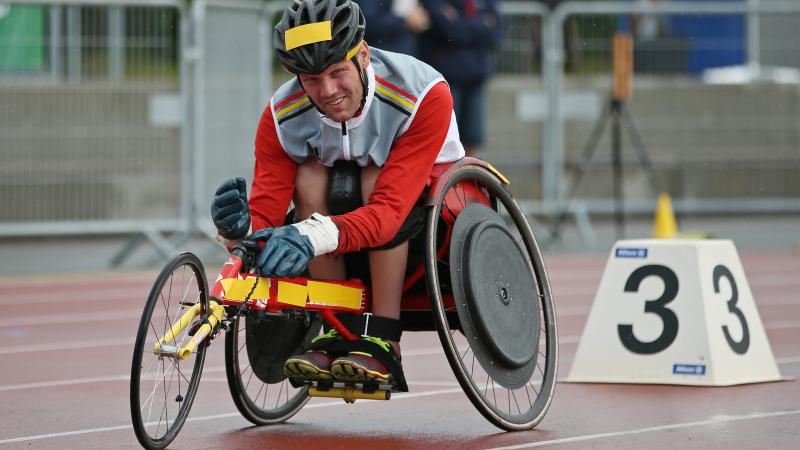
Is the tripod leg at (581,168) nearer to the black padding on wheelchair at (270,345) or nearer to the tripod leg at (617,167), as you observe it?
the tripod leg at (617,167)

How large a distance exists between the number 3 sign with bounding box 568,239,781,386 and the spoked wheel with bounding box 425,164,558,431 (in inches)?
35.8

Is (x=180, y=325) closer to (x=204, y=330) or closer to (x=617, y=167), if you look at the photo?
(x=204, y=330)

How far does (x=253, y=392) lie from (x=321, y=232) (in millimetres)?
1197

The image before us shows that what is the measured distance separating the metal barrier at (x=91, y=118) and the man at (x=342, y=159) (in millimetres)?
8121

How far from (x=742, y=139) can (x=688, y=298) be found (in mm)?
9956

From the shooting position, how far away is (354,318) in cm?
602

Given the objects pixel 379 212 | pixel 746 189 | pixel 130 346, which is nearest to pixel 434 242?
pixel 379 212

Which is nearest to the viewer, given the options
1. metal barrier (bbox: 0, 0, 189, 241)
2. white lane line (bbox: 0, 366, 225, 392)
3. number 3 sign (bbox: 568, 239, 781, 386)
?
number 3 sign (bbox: 568, 239, 781, 386)

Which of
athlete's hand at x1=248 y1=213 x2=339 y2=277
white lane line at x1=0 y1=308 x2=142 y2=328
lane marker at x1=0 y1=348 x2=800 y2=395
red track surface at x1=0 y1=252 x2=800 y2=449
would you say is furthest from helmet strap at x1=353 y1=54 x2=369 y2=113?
white lane line at x1=0 y1=308 x2=142 y2=328

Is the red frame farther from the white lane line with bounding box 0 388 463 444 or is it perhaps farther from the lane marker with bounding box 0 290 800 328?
the lane marker with bounding box 0 290 800 328

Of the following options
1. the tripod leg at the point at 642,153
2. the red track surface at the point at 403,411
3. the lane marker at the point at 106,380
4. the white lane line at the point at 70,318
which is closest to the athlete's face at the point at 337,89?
the red track surface at the point at 403,411

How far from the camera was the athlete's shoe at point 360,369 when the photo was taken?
5746 mm

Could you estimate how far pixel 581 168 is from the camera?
1540cm

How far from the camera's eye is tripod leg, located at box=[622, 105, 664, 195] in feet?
50.7
